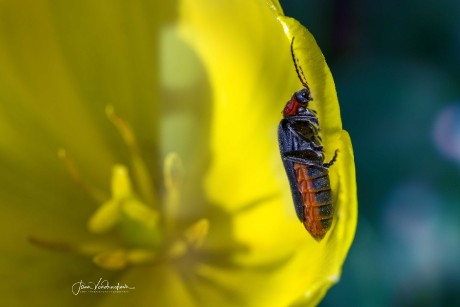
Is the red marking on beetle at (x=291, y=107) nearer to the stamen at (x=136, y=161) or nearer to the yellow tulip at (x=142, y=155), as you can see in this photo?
the yellow tulip at (x=142, y=155)

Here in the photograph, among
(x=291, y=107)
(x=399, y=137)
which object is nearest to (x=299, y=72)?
(x=291, y=107)

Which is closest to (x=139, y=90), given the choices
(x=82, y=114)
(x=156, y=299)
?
(x=82, y=114)

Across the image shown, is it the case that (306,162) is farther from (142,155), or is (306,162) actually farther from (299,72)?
(142,155)

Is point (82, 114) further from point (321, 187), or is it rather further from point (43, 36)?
point (321, 187)

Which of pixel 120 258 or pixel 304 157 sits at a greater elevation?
pixel 304 157

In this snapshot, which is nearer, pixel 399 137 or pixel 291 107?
pixel 291 107

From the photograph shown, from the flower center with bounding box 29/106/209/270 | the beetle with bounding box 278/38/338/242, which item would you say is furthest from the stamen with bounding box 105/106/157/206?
the beetle with bounding box 278/38/338/242

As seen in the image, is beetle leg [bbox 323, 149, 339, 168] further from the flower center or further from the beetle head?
the flower center
